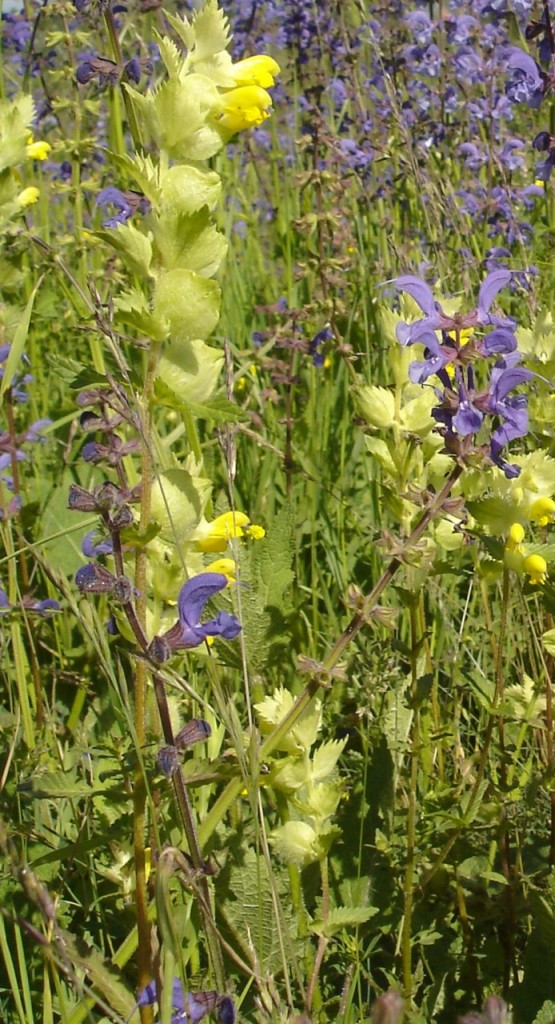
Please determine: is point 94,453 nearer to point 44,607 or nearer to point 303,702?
point 303,702

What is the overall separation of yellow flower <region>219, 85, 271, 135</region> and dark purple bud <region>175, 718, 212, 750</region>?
0.64m

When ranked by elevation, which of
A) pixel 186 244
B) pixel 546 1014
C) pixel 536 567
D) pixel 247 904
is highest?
pixel 186 244

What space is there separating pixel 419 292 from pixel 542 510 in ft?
1.06

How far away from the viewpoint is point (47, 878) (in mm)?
1439

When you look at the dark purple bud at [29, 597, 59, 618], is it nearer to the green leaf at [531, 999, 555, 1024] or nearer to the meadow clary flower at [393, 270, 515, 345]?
the meadow clary flower at [393, 270, 515, 345]

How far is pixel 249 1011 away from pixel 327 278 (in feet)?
5.46

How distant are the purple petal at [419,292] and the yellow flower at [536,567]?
1.08 feet

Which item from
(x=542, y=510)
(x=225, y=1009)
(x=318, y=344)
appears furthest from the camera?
(x=318, y=344)

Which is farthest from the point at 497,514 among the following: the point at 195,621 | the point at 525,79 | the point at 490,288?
the point at 525,79

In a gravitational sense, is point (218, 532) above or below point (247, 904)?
above

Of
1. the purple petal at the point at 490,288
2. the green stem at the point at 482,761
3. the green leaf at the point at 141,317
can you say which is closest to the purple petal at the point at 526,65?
the purple petal at the point at 490,288

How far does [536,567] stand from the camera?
128 centimetres

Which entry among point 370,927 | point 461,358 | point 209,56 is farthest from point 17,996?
point 209,56

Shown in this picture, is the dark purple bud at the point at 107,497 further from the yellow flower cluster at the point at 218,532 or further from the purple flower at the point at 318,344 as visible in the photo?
the purple flower at the point at 318,344
